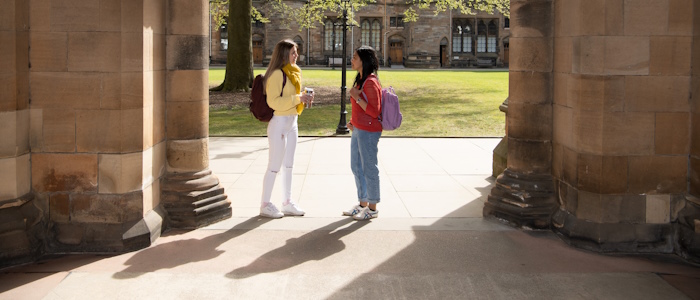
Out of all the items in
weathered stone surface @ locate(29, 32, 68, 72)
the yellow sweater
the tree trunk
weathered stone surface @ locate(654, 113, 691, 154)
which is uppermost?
the tree trunk

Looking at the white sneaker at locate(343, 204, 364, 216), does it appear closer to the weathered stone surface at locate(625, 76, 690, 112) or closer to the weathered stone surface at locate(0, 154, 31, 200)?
the weathered stone surface at locate(625, 76, 690, 112)

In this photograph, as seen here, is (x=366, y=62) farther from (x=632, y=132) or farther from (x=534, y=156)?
(x=632, y=132)

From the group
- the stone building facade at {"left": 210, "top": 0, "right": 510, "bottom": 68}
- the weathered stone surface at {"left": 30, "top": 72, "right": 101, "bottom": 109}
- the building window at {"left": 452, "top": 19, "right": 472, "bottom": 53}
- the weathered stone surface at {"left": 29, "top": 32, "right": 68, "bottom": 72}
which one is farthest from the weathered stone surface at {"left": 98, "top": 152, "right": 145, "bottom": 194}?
the building window at {"left": 452, "top": 19, "right": 472, "bottom": 53}

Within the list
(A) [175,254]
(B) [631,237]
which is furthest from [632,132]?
(A) [175,254]

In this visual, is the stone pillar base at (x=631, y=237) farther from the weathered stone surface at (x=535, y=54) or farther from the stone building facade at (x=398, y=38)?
the stone building facade at (x=398, y=38)

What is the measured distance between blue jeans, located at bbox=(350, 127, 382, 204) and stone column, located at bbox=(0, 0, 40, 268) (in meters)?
3.12

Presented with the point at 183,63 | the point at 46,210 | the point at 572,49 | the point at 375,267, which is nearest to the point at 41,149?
the point at 46,210

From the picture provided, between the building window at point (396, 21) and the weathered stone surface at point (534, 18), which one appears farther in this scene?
the building window at point (396, 21)

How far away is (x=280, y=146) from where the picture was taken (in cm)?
724

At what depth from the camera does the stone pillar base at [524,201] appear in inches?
277

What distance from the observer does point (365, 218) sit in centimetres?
739

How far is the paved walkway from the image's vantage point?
514cm

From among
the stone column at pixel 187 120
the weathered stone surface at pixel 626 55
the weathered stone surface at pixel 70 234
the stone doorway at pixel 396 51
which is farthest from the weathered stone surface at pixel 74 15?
the stone doorway at pixel 396 51

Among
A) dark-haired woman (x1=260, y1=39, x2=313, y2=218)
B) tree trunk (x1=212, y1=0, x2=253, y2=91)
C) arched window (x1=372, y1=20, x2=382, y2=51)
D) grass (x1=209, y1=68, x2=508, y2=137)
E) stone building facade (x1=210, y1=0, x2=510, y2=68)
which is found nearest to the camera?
dark-haired woman (x1=260, y1=39, x2=313, y2=218)
